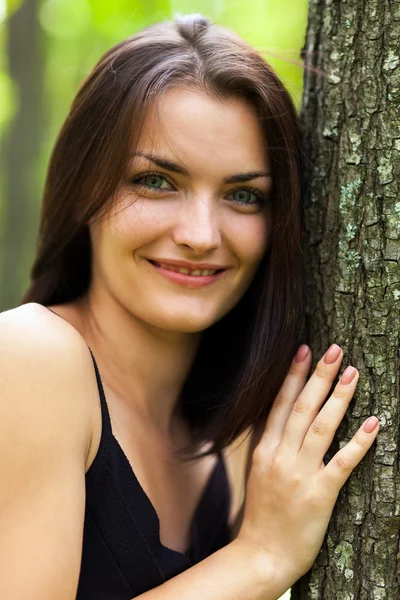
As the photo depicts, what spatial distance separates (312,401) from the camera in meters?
1.93

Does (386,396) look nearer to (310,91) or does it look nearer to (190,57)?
(310,91)

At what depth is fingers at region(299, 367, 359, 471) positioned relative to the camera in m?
1.87

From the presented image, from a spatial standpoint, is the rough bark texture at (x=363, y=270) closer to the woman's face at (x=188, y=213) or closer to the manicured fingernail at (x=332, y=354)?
the manicured fingernail at (x=332, y=354)

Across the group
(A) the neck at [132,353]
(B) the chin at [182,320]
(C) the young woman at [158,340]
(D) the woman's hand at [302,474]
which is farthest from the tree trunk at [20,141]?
(D) the woman's hand at [302,474]

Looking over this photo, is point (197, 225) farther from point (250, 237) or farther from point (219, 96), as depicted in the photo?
point (219, 96)

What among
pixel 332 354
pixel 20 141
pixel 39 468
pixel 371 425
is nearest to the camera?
pixel 39 468

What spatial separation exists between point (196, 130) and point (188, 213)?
0.70 feet

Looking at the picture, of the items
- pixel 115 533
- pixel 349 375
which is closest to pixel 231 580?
pixel 115 533

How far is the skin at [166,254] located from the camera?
6.37 feet

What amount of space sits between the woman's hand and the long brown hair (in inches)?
6.5

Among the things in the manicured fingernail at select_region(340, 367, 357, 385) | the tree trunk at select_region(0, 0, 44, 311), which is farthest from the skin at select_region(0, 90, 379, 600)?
the tree trunk at select_region(0, 0, 44, 311)

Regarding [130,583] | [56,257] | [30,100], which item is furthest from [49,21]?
[130,583]

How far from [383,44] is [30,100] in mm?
6224

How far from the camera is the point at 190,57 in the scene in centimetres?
204
